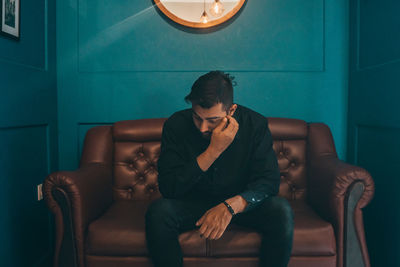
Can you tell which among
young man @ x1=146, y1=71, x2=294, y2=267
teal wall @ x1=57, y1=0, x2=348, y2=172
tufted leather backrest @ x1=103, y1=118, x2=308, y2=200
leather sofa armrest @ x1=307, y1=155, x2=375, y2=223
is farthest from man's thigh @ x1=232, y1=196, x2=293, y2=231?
teal wall @ x1=57, y1=0, x2=348, y2=172

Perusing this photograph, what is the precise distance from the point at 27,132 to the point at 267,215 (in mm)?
1572

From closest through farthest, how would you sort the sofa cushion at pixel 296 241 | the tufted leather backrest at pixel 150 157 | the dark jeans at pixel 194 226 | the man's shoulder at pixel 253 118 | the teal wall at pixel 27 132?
the dark jeans at pixel 194 226 < the sofa cushion at pixel 296 241 < the man's shoulder at pixel 253 118 < the teal wall at pixel 27 132 < the tufted leather backrest at pixel 150 157

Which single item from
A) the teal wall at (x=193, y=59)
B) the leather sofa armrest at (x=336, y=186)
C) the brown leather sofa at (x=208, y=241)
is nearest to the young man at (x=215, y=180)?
the brown leather sofa at (x=208, y=241)

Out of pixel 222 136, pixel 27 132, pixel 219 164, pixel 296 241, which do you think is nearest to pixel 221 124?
pixel 222 136

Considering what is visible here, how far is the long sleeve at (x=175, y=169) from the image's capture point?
144cm

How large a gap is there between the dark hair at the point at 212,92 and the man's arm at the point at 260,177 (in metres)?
0.26

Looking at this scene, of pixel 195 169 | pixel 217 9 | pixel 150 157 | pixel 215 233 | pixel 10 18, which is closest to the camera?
pixel 215 233

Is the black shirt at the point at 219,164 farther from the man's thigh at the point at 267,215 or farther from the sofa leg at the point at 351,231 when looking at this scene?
the sofa leg at the point at 351,231

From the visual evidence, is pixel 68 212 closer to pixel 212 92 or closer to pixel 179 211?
pixel 179 211

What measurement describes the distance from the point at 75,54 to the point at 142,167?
3.51 feet

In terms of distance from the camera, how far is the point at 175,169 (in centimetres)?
150

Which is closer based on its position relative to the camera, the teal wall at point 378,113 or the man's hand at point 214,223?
the man's hand at point 214,223

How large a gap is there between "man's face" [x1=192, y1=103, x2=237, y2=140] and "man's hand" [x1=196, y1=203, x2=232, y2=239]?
1.26ft

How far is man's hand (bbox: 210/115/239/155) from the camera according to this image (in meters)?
1.43
